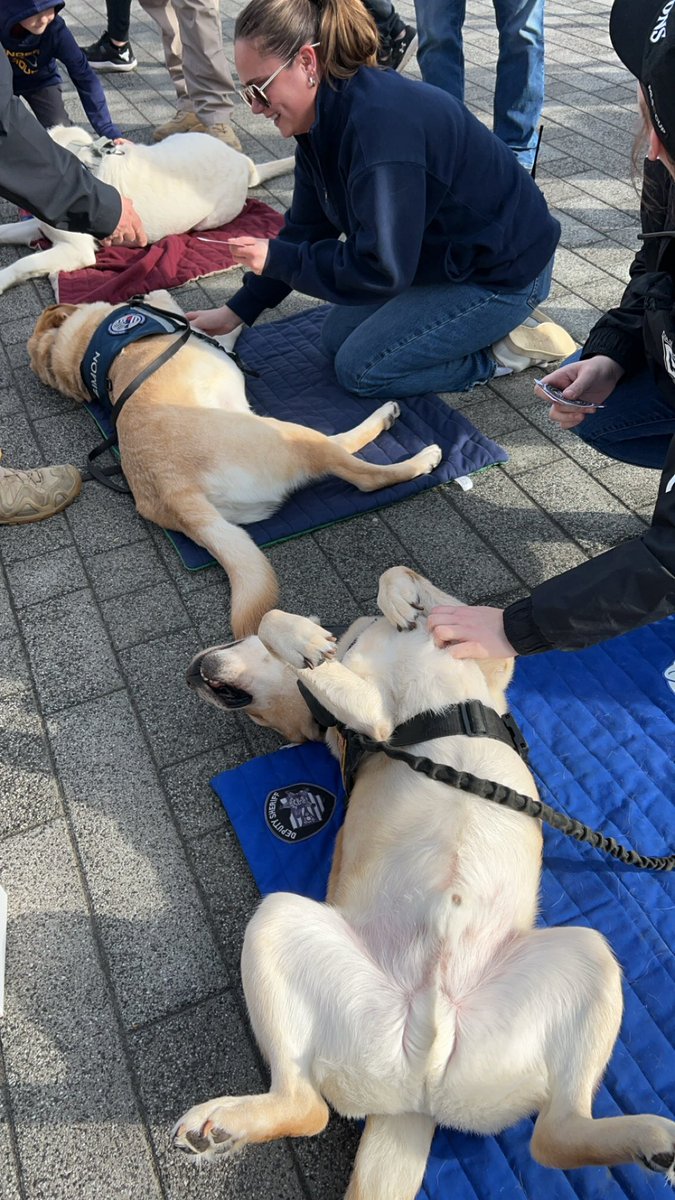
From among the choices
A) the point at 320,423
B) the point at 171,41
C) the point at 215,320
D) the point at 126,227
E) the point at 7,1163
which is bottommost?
the point at 7,1163

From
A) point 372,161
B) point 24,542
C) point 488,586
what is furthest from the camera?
point 24,542

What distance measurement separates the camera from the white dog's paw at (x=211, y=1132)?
1.67m

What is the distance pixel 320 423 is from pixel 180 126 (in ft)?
12.7

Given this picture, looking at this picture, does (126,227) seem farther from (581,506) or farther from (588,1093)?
(588,1093)

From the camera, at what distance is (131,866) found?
237cm

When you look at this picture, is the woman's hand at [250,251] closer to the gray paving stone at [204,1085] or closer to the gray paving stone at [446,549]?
the gray paving stone at [446,549]

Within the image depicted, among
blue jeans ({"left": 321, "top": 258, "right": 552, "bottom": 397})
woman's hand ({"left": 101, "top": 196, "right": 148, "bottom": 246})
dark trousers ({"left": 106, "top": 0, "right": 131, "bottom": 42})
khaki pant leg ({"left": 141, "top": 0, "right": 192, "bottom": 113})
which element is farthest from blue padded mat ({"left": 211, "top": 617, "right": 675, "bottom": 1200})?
dark trousers ({"left": 106, "top": 0, "right": 131, "bottom": 42})

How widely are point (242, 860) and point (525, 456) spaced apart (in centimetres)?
217

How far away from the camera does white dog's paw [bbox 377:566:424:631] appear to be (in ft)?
7.64

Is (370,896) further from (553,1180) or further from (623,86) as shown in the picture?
(623,86)

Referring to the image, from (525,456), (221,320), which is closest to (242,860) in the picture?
(525,456)

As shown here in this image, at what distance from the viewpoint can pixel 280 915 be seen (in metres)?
1.87

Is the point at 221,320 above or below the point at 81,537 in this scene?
above

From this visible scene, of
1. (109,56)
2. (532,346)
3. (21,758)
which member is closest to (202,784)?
(21,758)
